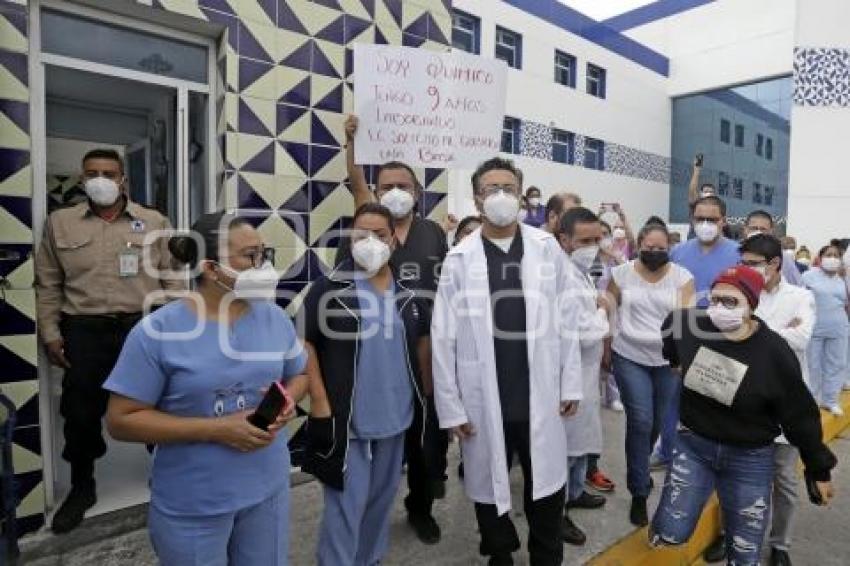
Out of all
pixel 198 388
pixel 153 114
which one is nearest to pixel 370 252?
pixel 198 388

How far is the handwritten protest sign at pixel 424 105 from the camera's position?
11.9 ft

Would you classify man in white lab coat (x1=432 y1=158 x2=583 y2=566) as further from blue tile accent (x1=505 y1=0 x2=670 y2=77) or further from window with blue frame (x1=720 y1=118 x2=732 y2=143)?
window with blue frame (x1=720 y1=118 x2=732 y2=143)

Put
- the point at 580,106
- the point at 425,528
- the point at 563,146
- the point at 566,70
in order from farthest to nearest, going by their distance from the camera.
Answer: the point at 580,106 → the point at 566,70 → the point at 563,146 → the point at 425,528

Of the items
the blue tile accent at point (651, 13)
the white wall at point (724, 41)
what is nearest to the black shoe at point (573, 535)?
the white wall at point (724, 41)

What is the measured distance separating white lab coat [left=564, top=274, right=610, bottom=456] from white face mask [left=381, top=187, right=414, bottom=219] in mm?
1015

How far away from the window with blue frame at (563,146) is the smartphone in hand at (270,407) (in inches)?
680

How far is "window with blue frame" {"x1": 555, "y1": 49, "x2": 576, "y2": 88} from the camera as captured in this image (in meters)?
18.7

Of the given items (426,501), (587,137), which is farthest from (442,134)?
(587,137)

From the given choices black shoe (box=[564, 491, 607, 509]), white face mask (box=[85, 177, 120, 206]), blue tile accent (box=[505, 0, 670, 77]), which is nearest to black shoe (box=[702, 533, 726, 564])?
black shoe (box=[564, 491, 607, 509])

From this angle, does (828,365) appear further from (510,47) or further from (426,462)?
(510,47)

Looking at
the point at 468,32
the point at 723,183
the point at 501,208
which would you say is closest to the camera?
the point at 501,208

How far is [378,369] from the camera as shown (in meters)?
2.60

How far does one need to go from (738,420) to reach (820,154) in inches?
440

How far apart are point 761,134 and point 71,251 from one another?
2454cm
